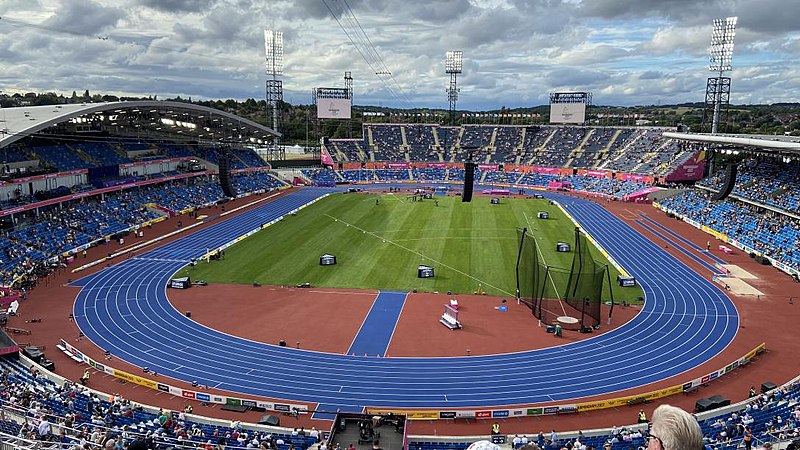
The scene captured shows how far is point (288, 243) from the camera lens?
51562mm

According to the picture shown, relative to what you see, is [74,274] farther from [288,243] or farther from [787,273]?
[787,273]

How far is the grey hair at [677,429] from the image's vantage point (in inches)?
133

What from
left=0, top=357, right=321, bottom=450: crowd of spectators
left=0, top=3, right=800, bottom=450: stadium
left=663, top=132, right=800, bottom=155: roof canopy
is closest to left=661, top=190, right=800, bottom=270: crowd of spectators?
left=0, top=3, right=800, bottom=450: stadium

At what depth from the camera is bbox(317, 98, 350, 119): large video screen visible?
110438 mm

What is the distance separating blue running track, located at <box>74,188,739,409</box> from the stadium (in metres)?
0.14

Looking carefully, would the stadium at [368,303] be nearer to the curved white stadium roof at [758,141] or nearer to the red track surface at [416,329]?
the red track surface at [416,329]

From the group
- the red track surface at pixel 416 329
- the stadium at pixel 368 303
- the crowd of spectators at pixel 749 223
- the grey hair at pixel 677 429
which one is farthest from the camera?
the crowd of spectators at pixel 749 223

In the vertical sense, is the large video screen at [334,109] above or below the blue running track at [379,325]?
above

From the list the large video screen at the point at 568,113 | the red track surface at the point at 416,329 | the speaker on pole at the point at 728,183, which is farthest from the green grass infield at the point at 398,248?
the large video screen at the point at 568,113

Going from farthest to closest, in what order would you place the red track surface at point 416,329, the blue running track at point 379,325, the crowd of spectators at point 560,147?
1. the crowd of spectators at point 560,147
2. the blue running track at point 379,325
3. the red track surface at point 416,329

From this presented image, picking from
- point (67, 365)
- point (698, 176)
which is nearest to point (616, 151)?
point (698, 176)

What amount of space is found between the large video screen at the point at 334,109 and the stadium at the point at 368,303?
3636 cm

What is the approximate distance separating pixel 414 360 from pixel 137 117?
50463mm

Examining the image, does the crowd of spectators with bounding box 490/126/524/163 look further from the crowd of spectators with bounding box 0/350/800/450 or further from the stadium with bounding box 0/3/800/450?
the crowd of spectators with bounding box 0/350/800/450
